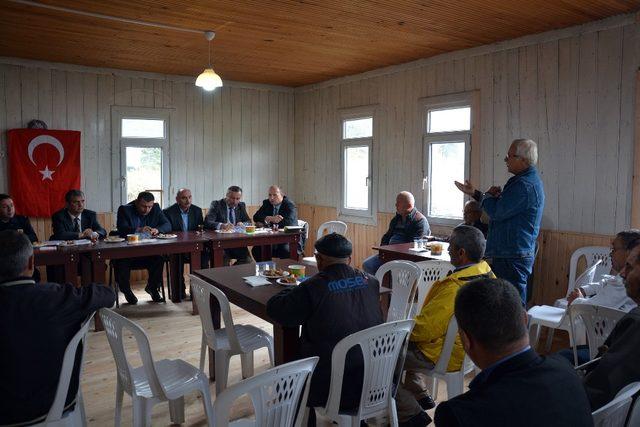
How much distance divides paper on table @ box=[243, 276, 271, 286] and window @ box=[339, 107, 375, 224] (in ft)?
11.3

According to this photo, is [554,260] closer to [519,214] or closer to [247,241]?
[519,214]

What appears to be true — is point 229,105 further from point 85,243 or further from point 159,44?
point 85,243

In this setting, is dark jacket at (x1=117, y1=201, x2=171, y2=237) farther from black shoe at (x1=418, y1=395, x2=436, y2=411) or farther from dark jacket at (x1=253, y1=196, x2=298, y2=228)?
black shoe at (x1=418, y1=395, x2=436, y2=411)

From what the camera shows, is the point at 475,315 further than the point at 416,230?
No

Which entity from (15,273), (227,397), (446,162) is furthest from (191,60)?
(227,397)

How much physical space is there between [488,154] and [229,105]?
3.82 m

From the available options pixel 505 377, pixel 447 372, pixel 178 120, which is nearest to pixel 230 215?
pixel 178 120

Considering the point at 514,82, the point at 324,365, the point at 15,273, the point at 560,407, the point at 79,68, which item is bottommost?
the point at 324,365

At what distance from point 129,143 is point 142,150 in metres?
0.20

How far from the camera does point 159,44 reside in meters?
5.21

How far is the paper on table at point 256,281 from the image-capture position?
3.22 meters

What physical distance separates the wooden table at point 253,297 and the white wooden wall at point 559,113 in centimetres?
244

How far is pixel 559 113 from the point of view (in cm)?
457

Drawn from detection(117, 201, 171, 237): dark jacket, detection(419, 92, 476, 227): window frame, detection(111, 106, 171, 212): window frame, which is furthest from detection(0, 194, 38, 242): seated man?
detection(419, 92, 476, 227): window frame
